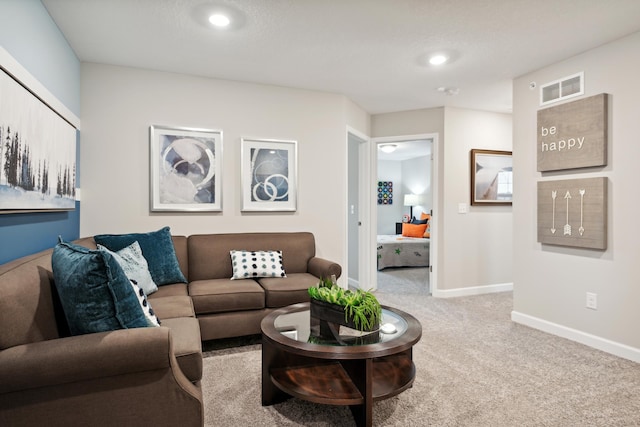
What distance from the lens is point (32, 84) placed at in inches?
81.5

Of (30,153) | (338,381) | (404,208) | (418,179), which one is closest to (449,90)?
(338,381)

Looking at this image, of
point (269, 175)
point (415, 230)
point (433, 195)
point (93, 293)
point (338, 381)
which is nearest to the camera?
point (93, 293)

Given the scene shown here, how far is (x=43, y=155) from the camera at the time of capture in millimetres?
2188

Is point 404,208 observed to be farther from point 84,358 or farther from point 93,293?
point 84,358

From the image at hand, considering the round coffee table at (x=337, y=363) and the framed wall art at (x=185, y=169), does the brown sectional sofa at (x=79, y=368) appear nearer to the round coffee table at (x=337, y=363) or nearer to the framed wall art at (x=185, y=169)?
the round coffee table at (x=337, y=363)

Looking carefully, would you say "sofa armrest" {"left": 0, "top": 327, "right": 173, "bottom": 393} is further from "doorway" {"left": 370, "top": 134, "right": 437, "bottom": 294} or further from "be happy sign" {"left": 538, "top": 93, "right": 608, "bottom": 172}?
"doorway" {"left": 370, "top": 134, "right": 437, "bottom": 294}

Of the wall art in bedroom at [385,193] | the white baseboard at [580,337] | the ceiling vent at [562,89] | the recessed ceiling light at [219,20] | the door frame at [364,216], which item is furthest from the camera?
the wall art in bedroom at [385,193]

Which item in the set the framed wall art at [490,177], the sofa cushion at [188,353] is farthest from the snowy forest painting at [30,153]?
the framed wall art at [490,177]

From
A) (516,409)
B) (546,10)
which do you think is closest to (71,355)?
(516,409)

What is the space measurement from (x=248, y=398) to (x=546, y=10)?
2.99 metres

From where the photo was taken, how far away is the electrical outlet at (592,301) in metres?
2.87

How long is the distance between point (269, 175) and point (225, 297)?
147 centimetres

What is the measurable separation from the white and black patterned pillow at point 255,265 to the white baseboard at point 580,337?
7.56 ft

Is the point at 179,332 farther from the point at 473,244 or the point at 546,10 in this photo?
the point at 473,244
